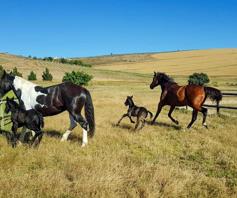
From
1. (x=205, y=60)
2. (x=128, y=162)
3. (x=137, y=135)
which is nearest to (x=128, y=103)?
(x=137, y=135)

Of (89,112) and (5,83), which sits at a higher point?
(5,83)

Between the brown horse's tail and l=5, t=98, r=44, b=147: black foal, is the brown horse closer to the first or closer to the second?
the brown horse's tail

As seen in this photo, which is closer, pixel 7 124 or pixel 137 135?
pixel 7 124

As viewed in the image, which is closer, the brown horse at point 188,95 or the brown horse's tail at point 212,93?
the brown horse at point 188,95

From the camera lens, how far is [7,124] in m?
9.74

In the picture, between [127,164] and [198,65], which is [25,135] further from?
[198,65]

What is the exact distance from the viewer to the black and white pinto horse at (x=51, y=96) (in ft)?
30.9

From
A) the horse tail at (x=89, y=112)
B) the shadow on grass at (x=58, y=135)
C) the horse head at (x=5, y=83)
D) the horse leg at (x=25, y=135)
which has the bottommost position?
the shadow on grass at (x=58, y=135)

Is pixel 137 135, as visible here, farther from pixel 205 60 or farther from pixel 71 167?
pixel 205 60

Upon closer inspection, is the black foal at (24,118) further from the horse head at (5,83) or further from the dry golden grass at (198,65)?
the dry golden grass at (198,65)

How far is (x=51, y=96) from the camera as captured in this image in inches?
377

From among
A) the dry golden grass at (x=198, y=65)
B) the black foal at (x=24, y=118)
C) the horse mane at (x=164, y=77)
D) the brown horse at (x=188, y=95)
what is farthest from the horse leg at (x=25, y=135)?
the dry golden grass at (x=198, y=65)

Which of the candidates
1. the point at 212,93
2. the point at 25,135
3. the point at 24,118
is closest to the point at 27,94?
the point at 25,135

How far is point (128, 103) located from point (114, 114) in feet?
14.3
